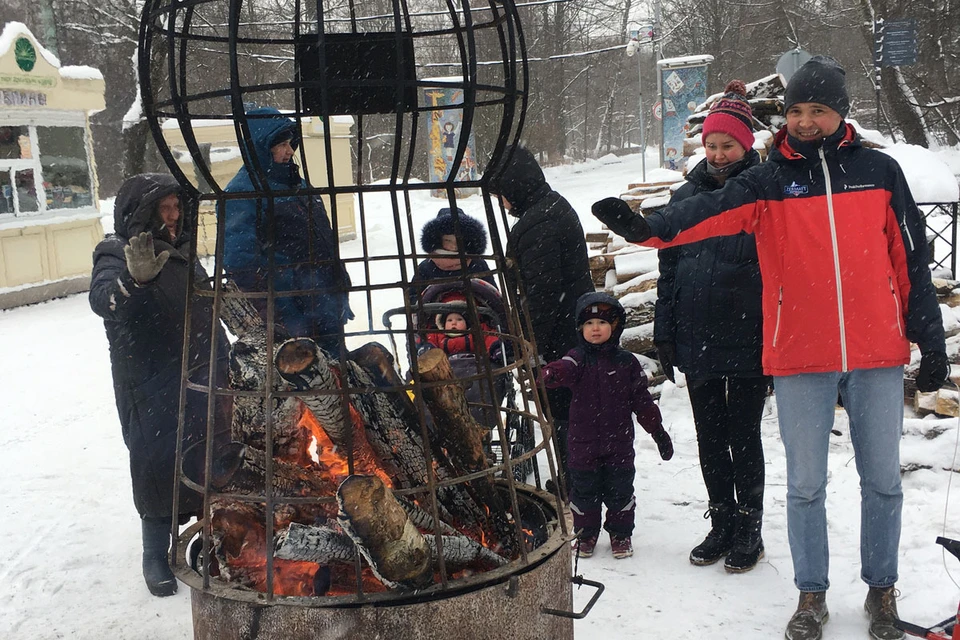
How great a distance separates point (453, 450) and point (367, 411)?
0.92 ft

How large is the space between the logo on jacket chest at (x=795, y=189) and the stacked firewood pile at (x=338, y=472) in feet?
4.34

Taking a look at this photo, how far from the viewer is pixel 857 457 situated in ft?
9.54

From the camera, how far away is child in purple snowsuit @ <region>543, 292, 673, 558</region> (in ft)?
12.2

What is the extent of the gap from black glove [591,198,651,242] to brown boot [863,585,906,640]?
157 centimetres

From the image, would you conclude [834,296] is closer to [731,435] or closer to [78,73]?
[731,435]

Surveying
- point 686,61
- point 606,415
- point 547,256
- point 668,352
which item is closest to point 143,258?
point 547,256

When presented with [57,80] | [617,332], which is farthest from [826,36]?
[617,332]

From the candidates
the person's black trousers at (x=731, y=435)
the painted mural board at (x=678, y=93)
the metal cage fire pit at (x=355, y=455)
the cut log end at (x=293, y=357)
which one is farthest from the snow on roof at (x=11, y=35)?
the cut log end at (x=293, y=357)

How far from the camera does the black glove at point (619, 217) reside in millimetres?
2354

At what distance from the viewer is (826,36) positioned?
103 feet

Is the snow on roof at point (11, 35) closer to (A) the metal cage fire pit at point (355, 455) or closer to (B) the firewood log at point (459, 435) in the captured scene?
(A) the metal cage fire pit at point (355, 455)

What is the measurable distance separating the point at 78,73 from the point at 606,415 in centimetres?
1156

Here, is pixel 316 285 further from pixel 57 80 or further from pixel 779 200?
pixel 57 80

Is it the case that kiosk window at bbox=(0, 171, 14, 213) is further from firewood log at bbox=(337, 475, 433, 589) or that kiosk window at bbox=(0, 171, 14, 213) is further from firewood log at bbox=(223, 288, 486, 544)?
firewood log at bbox=(337, 475, 433, 589)
